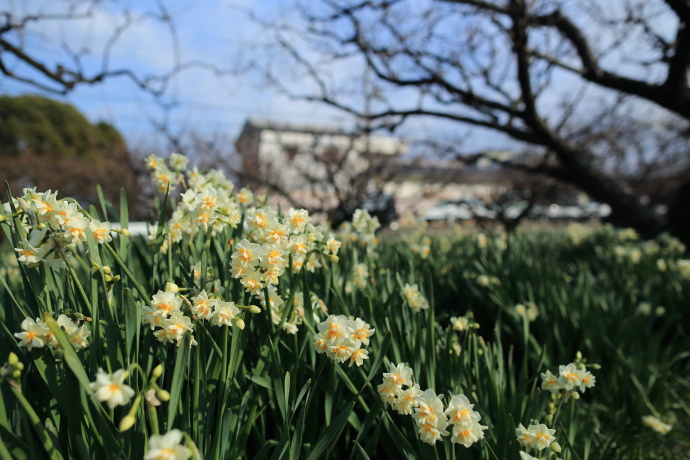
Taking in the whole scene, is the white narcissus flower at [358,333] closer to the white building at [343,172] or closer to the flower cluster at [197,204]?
the flower cluster at [197,204]

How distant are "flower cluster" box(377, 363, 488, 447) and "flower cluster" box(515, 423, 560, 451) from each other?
5.1 inches

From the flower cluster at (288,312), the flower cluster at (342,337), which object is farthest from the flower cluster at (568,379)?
the flower cluster at (288,312)

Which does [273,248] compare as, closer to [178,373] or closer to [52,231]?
[178,373]

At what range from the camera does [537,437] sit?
3.68 ft

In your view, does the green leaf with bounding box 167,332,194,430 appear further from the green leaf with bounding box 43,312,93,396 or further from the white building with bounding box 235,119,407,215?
the white building with bounding box 235,119,407,215

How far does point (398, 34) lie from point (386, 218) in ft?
9.01

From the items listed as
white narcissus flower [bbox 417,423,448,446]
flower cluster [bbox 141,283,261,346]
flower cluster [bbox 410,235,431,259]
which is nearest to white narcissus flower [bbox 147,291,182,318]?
A: flower cluster [bbox 141,283,261,346]

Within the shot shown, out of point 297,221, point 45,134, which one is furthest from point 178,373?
point 45,134

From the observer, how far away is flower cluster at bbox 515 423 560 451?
111cm

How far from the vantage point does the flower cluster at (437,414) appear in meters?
1.06

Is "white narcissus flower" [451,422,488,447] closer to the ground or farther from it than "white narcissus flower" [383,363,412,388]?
closer to the ground

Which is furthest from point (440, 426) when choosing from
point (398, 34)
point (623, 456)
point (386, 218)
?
point (386, 218)

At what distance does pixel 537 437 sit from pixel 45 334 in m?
1.19

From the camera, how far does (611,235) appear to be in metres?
4.97
